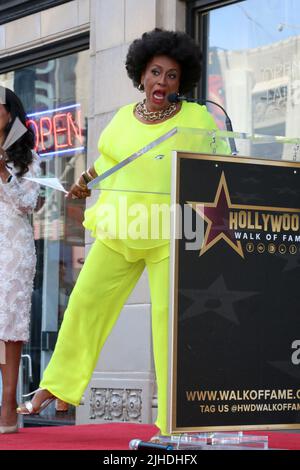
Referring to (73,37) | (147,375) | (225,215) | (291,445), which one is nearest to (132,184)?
(225,215)

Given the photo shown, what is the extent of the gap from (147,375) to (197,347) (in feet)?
12.6

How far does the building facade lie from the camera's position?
7.94 metres

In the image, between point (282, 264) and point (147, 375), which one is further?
point (147, 375)

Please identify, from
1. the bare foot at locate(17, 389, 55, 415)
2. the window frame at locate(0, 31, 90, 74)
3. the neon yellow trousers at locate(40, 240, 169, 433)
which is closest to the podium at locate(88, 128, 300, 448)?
the neon yellow trousers at locate(40, 240, 169, 433)

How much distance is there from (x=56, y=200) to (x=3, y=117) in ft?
12.2

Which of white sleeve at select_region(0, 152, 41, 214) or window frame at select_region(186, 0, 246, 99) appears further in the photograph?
window frame at select_region(186, 0, 246, 99)

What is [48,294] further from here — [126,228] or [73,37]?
[126,228]

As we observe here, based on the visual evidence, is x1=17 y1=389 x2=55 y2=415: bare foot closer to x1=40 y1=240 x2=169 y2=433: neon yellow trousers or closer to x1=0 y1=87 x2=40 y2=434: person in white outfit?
x1=40 y1=240 x2=169 y2=433: neon yellow trousers

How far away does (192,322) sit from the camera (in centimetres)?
418

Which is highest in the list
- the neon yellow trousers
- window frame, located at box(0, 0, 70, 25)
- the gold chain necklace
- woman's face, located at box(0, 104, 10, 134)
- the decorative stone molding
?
window frame, located at box(0, 0, 70, 25)

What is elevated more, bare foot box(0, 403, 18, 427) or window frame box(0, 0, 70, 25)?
window frame box(0, 0, 70, 25)

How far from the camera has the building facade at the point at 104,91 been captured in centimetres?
794

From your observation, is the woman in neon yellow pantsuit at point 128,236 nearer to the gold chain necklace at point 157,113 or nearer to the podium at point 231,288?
the gold chain necklace at point 157,113

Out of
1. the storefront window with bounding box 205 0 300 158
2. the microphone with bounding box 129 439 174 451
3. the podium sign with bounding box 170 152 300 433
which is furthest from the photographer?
the storefront window with bounding box 205 0 300 158
